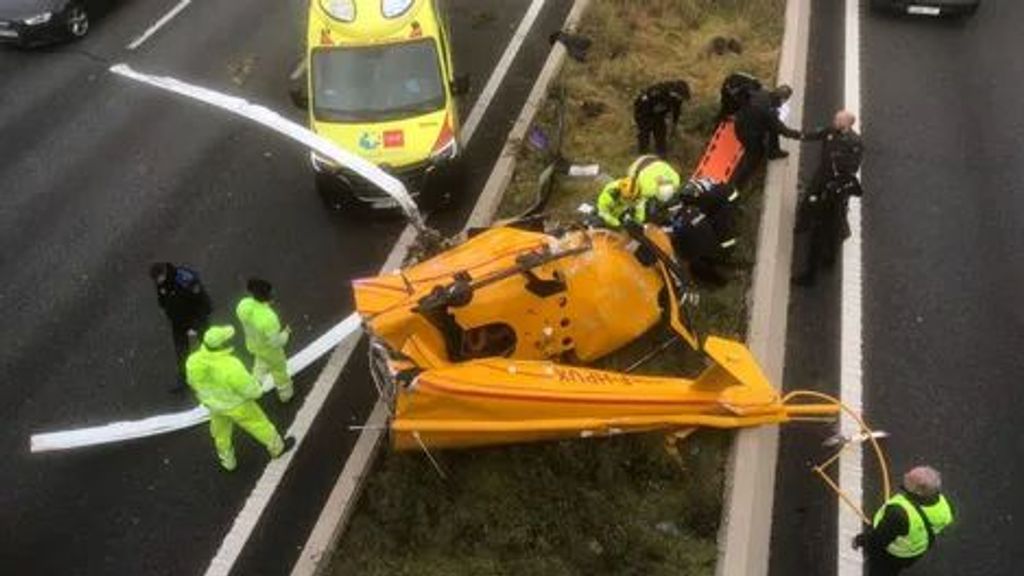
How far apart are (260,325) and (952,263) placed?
25.1 feet

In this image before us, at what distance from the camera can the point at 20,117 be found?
15.2m

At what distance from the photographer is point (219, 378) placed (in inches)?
347

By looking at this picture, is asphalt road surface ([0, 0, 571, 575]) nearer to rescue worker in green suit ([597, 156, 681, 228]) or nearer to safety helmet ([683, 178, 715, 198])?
rescue worker in green suit ([597, 156, 681, 228])

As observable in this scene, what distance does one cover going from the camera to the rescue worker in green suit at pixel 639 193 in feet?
34.0

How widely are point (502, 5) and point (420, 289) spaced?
30.0ft

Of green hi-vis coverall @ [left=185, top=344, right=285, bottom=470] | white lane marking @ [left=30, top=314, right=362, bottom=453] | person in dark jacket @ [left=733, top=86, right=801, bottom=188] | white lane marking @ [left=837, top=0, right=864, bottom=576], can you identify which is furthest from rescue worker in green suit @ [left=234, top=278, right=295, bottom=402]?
person in dark jacket @ [left=733, top=86, right=801, bottom=188]

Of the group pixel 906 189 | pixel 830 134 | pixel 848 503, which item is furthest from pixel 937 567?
pixel 906 189

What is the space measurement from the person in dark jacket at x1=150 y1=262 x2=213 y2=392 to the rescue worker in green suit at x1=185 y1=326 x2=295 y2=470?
1143 millimetres

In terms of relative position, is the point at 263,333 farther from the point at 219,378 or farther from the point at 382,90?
the point at 382,90

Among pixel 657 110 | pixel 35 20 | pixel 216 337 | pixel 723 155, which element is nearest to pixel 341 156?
pixel 216 337

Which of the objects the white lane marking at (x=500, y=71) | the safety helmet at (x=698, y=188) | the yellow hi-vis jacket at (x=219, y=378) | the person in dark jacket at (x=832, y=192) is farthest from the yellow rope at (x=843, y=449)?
the white lane marking at (x=500, y=71)

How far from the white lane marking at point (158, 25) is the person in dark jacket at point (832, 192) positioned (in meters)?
11.3

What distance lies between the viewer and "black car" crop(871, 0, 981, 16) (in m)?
15.6

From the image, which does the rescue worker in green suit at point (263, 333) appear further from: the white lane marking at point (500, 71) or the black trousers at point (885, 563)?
the black trousers at point (885, 563)
